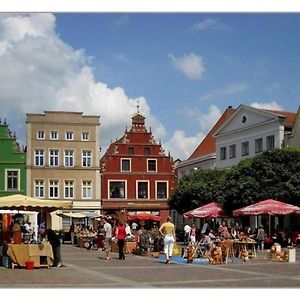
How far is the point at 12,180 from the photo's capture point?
54.5 metres

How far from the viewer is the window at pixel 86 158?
5662cm

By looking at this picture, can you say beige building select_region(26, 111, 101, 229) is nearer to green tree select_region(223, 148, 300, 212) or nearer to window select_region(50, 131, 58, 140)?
window select_region(50, 131, 58, 140)

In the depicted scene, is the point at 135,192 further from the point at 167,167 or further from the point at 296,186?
the point at 296,186

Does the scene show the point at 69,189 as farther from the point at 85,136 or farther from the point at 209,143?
the point at 209,143

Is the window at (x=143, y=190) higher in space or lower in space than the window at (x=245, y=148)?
lower

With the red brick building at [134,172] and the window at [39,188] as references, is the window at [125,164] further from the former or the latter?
the window at [39,188]

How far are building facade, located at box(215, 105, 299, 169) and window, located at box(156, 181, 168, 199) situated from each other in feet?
25.5

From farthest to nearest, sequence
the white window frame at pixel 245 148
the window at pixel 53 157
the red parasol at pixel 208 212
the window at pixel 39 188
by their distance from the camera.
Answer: the window at pixel 53 157 < the window at pixel 39 188 < the white window frame at pixel 245 148 < the red parasol at pixel 208 212

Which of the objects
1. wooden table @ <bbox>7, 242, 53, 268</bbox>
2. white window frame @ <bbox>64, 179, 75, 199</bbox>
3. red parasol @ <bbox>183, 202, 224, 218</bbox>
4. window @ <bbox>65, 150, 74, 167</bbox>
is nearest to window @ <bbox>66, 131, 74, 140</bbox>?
window @ <bbox>65, 150, 74, 167</bbox>

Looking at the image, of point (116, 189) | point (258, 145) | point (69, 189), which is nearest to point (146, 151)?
point (116, 189)

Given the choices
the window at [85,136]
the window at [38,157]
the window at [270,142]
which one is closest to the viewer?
the window at [270,142]

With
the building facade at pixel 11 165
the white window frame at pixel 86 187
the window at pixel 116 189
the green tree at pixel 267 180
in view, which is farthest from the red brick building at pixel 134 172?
the green tree at pixel 267 180

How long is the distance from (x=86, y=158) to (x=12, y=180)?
6311 millimetres

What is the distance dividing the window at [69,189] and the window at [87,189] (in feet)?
3.06
